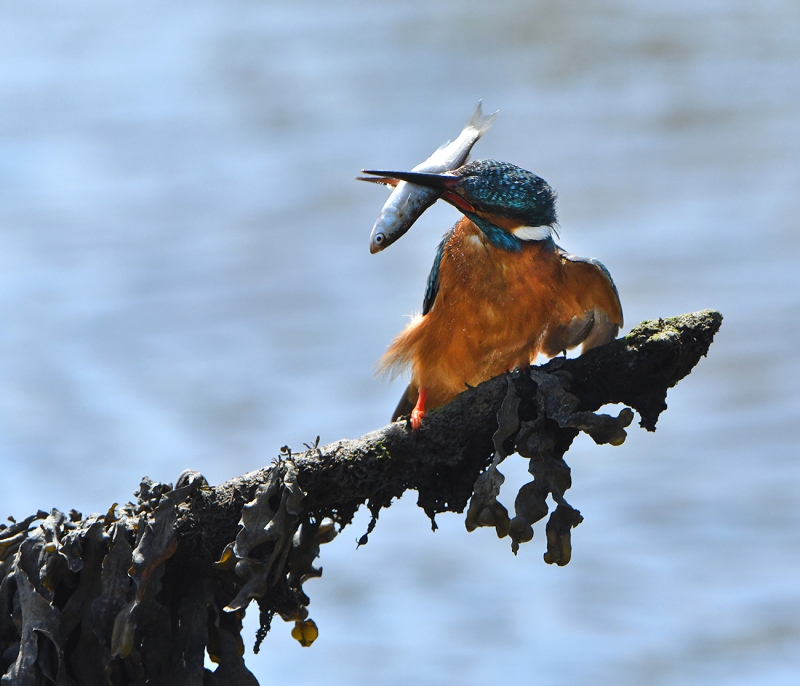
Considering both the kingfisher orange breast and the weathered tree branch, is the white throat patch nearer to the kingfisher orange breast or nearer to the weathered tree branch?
the kingfisher orange breast

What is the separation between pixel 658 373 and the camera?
2.28m

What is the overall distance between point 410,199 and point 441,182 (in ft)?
0.50

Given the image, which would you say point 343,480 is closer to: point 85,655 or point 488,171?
point 85,655

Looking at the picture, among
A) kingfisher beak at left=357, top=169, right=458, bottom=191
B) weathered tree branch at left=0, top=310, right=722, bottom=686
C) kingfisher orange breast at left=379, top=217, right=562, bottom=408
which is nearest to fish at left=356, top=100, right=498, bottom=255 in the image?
kingfisher beak at left=357, top=169, right=458, bottom=191

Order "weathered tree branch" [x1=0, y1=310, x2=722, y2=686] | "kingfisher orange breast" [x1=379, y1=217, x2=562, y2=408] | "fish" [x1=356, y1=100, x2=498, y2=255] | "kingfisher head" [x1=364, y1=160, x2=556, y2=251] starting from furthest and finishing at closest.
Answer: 1. "kingfisher orange breast" [x1=379, y1=217, x2=562, y2=408]
2. "kingfisher head" [x1=364, y1=160, x2=556, y2=251]
3. "fish" [x1=356, y1=100, x2=498, y2=255]
4. "weathered tree branch" [x1=0, y1=310, x2=722, y2=686]

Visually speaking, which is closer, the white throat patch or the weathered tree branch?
the weathered tree branch

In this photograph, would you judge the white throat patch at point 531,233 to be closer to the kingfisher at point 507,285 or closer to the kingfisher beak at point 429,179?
the kingfisher at point 507,285

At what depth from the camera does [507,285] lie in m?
3.11

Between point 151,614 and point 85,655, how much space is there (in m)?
0.21

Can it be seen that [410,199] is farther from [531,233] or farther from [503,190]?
[531,233]

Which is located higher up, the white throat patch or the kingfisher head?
the kingfisher head

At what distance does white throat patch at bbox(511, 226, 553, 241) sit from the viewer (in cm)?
311

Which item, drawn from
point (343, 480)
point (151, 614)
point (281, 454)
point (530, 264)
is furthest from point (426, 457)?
point (530, 264)

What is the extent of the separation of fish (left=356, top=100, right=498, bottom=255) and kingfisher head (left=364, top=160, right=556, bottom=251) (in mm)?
45
